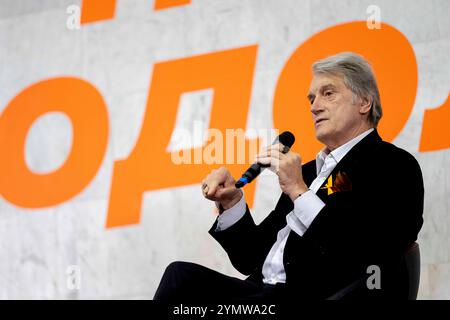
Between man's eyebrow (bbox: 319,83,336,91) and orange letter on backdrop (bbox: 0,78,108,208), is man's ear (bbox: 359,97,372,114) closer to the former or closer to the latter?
man's eyebrow (bbox: 319,83,336,91)

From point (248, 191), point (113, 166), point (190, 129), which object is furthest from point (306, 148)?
point (113, 166)

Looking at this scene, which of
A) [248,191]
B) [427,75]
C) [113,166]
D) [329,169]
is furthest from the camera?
[113,166]

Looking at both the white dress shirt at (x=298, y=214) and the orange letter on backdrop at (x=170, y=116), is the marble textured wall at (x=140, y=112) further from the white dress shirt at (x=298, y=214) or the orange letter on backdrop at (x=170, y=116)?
the white dress shirt at (x=298, y=214)

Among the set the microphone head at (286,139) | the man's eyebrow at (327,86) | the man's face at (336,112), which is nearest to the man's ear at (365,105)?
the man's face at (336,112)

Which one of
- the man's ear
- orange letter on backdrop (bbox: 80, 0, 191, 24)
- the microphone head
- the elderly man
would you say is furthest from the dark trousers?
orange letter on backdrop (bbox: 80, 0, 191, 24)

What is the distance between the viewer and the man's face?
9.21ft

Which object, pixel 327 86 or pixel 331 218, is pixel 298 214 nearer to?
pixel 331 218

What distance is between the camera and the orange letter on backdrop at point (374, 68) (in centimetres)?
400

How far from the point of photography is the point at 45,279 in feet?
15.1

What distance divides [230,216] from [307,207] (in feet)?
1.46

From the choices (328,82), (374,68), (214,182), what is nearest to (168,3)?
(374,68)

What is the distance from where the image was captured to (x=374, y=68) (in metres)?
4.06

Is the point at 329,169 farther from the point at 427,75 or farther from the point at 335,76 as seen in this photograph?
the point at 427,75

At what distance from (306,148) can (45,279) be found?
169cm
